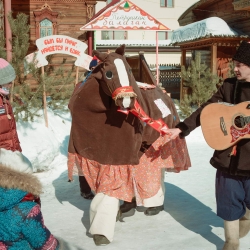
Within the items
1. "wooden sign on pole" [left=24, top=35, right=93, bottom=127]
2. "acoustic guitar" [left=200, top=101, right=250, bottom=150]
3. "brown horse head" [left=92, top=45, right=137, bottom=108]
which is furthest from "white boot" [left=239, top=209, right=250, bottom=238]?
"wooden sign on pole" [left=24, top=35, right=93, bottom=127]

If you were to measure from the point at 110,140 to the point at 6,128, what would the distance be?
3.07 ft

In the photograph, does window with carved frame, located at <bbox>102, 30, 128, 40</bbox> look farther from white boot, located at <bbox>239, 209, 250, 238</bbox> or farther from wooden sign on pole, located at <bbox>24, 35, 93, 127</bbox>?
white boot, located at <bbox>239, 209, 250, 238</bbox>

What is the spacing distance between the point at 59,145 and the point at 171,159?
354cm

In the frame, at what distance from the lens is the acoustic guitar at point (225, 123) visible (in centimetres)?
330

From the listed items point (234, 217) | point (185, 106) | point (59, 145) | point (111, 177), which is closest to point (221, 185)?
point (234, 217)

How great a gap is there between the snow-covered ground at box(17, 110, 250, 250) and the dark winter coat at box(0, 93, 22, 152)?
103 cm

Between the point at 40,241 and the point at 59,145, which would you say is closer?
the point at 40,241

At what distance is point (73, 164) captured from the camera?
168 inches

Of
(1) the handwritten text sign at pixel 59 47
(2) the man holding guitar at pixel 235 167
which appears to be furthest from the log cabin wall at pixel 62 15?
(2) the man holding guitar at pixel 235 167

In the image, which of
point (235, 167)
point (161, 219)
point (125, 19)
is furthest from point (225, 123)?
point (125, 19)

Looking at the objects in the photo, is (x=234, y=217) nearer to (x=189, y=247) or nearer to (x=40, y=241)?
(x=189, y=247)

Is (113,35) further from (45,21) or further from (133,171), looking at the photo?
(133,171)

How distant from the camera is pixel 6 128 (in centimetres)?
385

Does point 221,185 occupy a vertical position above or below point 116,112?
below
